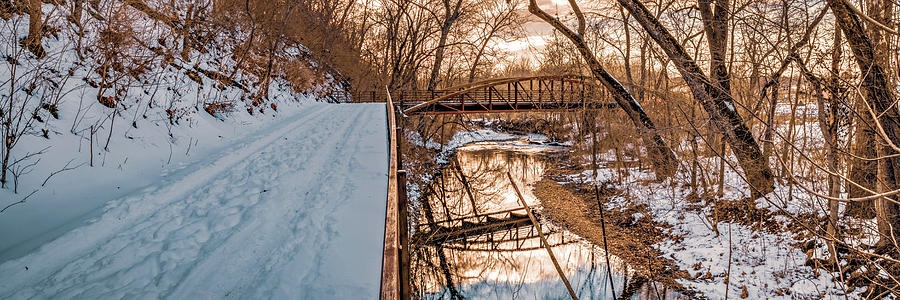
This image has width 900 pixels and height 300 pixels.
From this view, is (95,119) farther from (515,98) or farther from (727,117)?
(515,98)

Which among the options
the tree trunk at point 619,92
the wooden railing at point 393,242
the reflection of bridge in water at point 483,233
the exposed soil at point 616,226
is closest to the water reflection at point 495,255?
the reflection of bridge in water at point 483,233

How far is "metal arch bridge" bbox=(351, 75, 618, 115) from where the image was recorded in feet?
47.6

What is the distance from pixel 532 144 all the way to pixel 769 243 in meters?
24.2

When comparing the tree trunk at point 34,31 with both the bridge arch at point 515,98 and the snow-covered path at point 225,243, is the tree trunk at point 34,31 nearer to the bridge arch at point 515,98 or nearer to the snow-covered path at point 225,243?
the snow-covered path at point 225,243

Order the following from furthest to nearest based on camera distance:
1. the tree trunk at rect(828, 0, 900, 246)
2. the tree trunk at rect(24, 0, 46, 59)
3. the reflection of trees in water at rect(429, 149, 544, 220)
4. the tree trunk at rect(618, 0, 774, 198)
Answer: the reflection of trees in water at rect(429, 149, 544, 220) < the tree trunk at rect(618, 0, 774, 198) < the tree trunk at rect(24, 0, 46, 59) < the tree trunk at rect(828, 0, 900, 246)

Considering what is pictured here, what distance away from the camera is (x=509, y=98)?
74.7ft

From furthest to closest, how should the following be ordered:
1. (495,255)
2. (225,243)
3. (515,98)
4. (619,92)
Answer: (515,98) → (619,92) → (495,255) → (225,243)

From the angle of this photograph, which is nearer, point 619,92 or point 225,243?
point 225,243

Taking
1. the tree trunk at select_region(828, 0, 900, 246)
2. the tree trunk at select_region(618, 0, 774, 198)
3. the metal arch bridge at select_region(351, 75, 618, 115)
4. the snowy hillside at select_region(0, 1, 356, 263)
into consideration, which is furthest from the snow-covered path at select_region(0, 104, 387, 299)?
the metal arch bridge at select_region(351, 75, 618, 115)

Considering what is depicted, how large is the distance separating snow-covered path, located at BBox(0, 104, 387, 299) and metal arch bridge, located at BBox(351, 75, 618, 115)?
364 inches

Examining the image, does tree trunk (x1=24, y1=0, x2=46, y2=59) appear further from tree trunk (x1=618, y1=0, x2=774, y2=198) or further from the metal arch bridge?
the metal arch bridge

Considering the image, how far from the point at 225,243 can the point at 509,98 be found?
2000 cm

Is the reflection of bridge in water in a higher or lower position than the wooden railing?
lower

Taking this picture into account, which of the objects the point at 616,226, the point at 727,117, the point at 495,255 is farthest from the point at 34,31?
the point at 616,226
